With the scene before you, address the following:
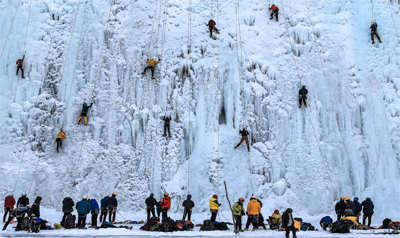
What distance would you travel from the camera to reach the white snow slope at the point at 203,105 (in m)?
13.5

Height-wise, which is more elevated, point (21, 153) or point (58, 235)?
point (21, 153)

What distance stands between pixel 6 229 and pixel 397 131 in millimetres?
15027

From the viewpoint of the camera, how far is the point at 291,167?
13883 millimetres

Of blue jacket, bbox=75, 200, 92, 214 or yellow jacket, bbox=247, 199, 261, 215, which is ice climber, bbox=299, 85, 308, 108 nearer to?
yellow jacket, bbox=247, 199, 261, 215

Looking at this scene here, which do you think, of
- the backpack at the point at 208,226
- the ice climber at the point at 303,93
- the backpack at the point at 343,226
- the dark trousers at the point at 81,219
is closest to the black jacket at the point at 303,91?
the ice climber at the point at 303,93

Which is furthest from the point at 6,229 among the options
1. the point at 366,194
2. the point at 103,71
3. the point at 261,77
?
the point at 366,194

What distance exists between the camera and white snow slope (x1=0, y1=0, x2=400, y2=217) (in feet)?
44.4

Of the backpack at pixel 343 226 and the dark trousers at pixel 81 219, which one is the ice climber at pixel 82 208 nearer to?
the dark trousers at pixel 81 219

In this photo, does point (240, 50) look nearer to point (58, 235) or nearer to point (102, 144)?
point (102, 144)

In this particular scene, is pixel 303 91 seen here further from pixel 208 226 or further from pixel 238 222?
pixel 208 226

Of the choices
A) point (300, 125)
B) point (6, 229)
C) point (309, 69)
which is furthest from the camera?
point (309, 69)

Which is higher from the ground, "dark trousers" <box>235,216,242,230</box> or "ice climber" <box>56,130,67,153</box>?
"ice climber" <box>56,130,67,153</box>

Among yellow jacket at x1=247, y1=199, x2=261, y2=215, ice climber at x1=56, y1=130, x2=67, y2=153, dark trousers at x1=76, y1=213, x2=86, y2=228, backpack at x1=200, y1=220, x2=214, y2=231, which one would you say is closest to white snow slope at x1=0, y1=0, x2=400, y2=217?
ice climber at x1=56, y1=130, x2=67, y2=153

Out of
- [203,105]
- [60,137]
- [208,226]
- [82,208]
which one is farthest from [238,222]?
[60,137]
